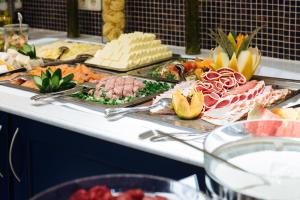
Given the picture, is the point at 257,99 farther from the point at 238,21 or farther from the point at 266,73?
the point at 238,21

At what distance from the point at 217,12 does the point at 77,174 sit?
1112 millimetres

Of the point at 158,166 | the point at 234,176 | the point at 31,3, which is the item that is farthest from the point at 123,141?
the point at 31,3

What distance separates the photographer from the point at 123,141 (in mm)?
1715

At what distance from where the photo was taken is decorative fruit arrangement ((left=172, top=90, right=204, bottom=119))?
72.7 inches

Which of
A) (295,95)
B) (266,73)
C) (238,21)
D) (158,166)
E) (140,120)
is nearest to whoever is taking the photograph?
(158,166)

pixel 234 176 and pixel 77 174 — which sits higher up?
pixel 234 176

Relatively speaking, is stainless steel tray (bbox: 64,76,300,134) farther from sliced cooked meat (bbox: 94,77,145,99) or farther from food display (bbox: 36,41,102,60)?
food display (bbox: 36,41,102,60)

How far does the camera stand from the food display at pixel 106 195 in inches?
35.4

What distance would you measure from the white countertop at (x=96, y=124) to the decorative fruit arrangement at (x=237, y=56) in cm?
47

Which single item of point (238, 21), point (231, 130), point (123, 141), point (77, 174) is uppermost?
point (238, 21)

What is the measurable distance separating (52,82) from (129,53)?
0.45 meters

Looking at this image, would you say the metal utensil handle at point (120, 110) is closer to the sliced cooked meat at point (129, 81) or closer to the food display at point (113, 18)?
the sliced cooked meat at point (129, 81)

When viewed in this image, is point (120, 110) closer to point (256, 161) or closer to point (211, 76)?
point (211, 76)

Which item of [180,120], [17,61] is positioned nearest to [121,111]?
[180,120]
